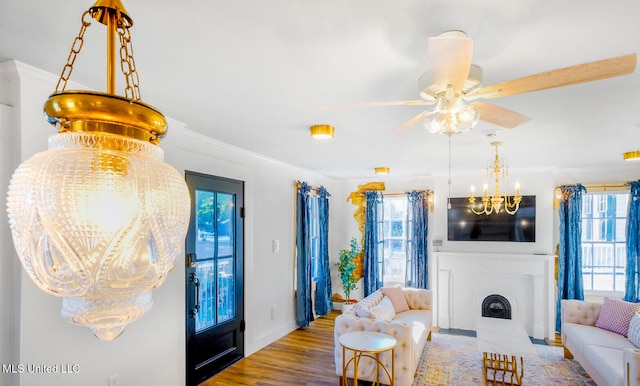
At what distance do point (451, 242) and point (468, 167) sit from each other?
4.24 feet

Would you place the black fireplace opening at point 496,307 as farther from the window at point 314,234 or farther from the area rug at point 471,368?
the window at point 314,234

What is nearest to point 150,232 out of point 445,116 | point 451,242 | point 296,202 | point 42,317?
point 445,116

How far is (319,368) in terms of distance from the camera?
150 inches

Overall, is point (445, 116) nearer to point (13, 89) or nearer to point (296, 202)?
point (13, 89)

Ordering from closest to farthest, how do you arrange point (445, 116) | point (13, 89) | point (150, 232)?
point (150, 232)
point (445, 116)
point (13, 89)

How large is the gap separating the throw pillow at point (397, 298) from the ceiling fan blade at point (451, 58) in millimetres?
3699

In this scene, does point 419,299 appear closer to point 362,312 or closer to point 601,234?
point 362,312

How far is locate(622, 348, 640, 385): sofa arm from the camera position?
2539 mm

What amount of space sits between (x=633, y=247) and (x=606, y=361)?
2627mm

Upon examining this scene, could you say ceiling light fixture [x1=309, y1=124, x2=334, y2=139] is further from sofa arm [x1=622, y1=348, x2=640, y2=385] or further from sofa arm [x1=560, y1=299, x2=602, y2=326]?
sofa arm [x1=560, y1=299, x2=602, y2=326]

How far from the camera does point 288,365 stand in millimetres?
3863

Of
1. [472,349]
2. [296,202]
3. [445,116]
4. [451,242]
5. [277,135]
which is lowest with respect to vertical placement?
[472,349]

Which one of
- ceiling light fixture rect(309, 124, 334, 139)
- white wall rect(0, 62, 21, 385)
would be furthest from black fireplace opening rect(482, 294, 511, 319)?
white wall rect(0, 62, 21, 385)

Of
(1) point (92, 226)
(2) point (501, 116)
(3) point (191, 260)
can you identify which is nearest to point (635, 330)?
(2) point (501, 116)
